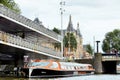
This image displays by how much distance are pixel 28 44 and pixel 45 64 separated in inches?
288

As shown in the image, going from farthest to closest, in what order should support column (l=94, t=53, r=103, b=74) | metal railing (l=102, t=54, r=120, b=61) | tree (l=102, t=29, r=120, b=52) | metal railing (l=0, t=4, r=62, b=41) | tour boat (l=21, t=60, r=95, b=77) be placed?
tree (l=102, t=29, r=120, b=52) < support column (l=94, t=53, r=103, b=74) < metal railing (l=102, t=54, r=120, b=61) < tour boat (l=21, t=60, r=95, b=77) < metal railing (l=0, t=4, r=62, b=41)

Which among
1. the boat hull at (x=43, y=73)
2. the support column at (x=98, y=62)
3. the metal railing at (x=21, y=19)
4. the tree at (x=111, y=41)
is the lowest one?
the boat hull at (x=43, y=73)

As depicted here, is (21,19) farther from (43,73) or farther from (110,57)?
(110,57)

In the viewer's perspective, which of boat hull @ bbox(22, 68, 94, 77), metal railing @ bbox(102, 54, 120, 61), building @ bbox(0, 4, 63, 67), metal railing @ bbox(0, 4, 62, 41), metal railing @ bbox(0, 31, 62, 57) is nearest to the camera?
metal railing @ bbox(0, 31, 62, 57)

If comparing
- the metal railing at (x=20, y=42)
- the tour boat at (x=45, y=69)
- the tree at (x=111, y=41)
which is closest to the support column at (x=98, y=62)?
the metal railing at (x=20, y=42)

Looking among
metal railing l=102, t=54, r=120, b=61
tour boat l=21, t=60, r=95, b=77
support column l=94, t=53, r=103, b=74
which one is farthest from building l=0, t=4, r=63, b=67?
metal railing l=102, t=54, r=120, b=61

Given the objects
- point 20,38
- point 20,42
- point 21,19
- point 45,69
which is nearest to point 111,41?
point 21,19

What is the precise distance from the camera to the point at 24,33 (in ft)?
216

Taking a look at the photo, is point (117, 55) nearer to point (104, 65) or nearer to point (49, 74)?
point (104, 65)

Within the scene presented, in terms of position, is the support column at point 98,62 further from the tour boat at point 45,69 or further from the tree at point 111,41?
the tree at point 111,41

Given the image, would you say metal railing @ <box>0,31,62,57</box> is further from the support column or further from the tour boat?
the support column

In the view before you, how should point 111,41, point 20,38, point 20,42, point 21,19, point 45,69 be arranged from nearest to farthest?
1. point 45,69
2. point 20,42
3. point 20,38
4. point 21,19
5. point 111,41

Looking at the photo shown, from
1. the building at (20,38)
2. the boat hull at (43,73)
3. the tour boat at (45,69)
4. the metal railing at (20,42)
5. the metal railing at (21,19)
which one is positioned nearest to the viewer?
the metal railing at (20,42)

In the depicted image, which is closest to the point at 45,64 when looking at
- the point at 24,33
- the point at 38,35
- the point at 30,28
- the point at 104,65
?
the point at 30,28
